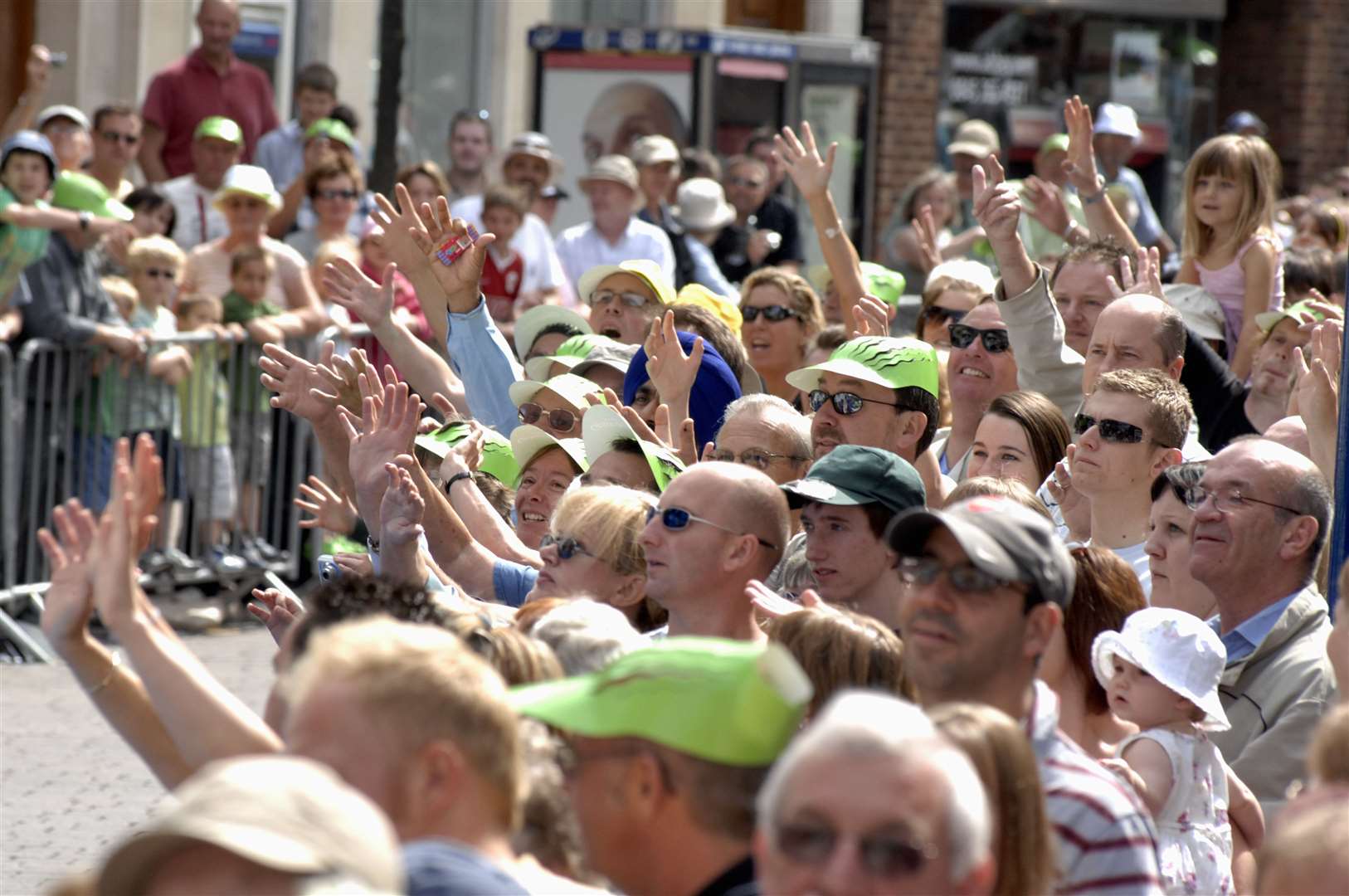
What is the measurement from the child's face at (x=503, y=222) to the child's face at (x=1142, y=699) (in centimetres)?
778

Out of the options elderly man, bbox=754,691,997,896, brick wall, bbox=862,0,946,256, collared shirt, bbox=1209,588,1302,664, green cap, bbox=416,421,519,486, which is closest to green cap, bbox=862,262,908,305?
green cap, bbox=416,421,519,486

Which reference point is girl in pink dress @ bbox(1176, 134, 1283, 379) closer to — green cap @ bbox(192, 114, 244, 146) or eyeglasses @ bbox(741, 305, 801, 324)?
eyeglasses @ bbox(741, 305, 801, 324)

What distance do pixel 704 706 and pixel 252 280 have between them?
8000 mm

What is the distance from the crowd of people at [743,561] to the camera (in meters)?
2.88

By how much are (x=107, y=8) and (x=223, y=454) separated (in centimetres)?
582

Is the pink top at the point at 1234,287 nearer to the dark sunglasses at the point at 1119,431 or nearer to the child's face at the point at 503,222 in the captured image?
the dark sunglasses at the point at 1119,431

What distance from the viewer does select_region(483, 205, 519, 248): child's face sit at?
11875mm

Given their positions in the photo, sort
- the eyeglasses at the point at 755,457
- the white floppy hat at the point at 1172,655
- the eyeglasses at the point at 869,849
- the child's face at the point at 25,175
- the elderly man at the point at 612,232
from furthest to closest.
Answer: the elderly man at the point at 612,232, the child's face at the point at 25,175, the eyeglasses at the point at 755,457, the white floppy hat at the point at 1172,655, the eyeglasses at the point at 869,849

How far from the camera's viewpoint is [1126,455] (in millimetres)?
5746

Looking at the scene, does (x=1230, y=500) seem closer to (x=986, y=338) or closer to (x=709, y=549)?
(x=709, y=549)

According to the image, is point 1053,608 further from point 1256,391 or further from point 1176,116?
point 1176,116

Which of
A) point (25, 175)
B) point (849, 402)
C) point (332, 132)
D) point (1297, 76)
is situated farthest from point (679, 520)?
point (1297, 76)

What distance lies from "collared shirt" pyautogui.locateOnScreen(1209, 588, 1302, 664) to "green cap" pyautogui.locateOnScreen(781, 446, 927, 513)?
2.68 ft

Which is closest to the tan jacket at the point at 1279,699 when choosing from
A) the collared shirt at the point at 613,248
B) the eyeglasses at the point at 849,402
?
the eyeglasses at the point at 849,402
